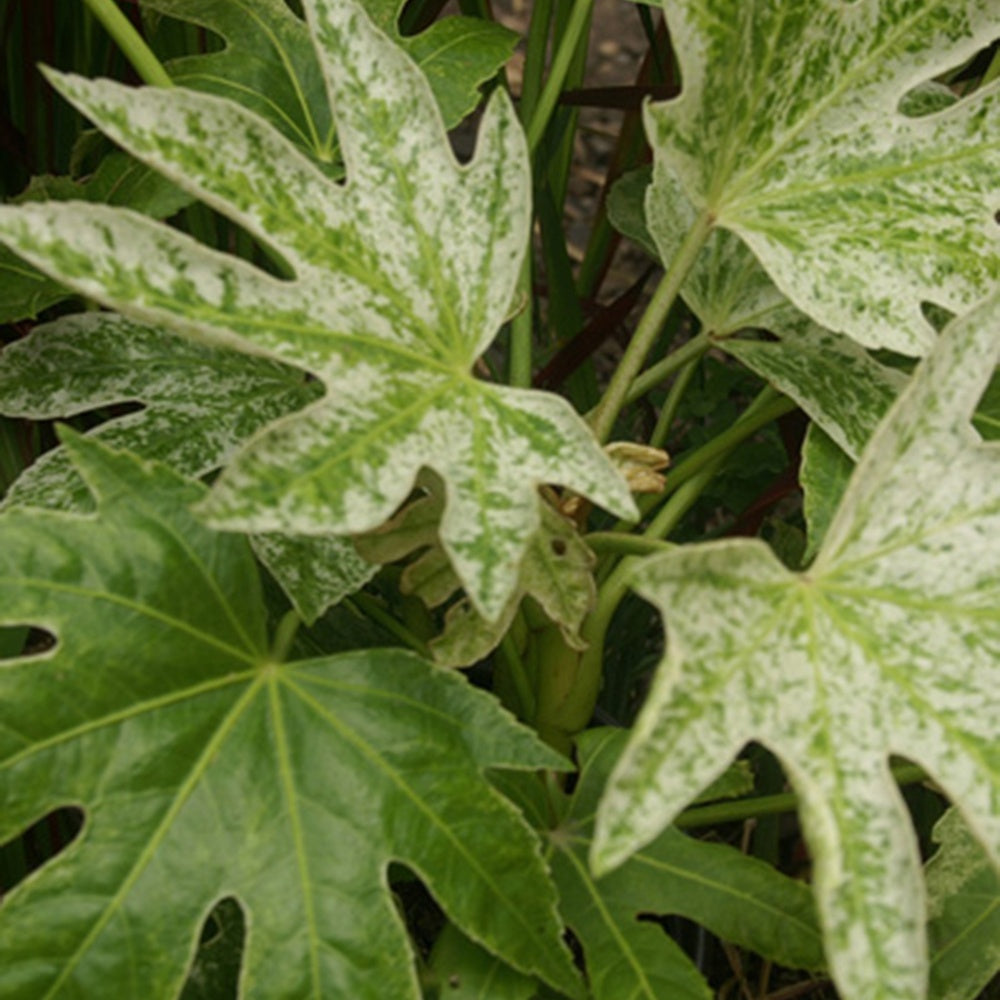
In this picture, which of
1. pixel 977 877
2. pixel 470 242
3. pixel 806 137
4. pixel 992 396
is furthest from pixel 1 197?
pixel 977 877

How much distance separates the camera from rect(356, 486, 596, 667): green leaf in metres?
0.73

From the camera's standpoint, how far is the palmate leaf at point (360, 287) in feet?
1.95

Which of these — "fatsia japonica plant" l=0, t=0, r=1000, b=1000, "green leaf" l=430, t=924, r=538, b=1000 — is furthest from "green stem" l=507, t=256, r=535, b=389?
"green leaf" l=430, t=924, r=538, b=1000

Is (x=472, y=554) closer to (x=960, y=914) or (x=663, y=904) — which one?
(x=663, y=904)

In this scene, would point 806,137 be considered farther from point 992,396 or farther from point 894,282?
point 992,396

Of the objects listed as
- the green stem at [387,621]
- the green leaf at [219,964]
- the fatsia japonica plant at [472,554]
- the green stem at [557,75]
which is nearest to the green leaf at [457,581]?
the fatsia japonica plant at [472,554]

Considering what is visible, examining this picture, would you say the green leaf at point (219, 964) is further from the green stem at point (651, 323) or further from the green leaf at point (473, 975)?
the green stem at point (651, 323)

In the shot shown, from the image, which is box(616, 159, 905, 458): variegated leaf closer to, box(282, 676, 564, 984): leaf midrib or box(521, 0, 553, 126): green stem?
box(521, 0, 553, 126): green stem

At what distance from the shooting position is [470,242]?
2.35ft

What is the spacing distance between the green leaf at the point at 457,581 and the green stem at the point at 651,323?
0.28 feet

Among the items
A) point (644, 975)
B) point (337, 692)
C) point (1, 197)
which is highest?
point (1, 197)

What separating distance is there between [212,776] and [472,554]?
0.60ft

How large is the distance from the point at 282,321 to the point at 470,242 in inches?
4.8

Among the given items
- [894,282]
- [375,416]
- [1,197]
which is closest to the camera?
[375,416]
